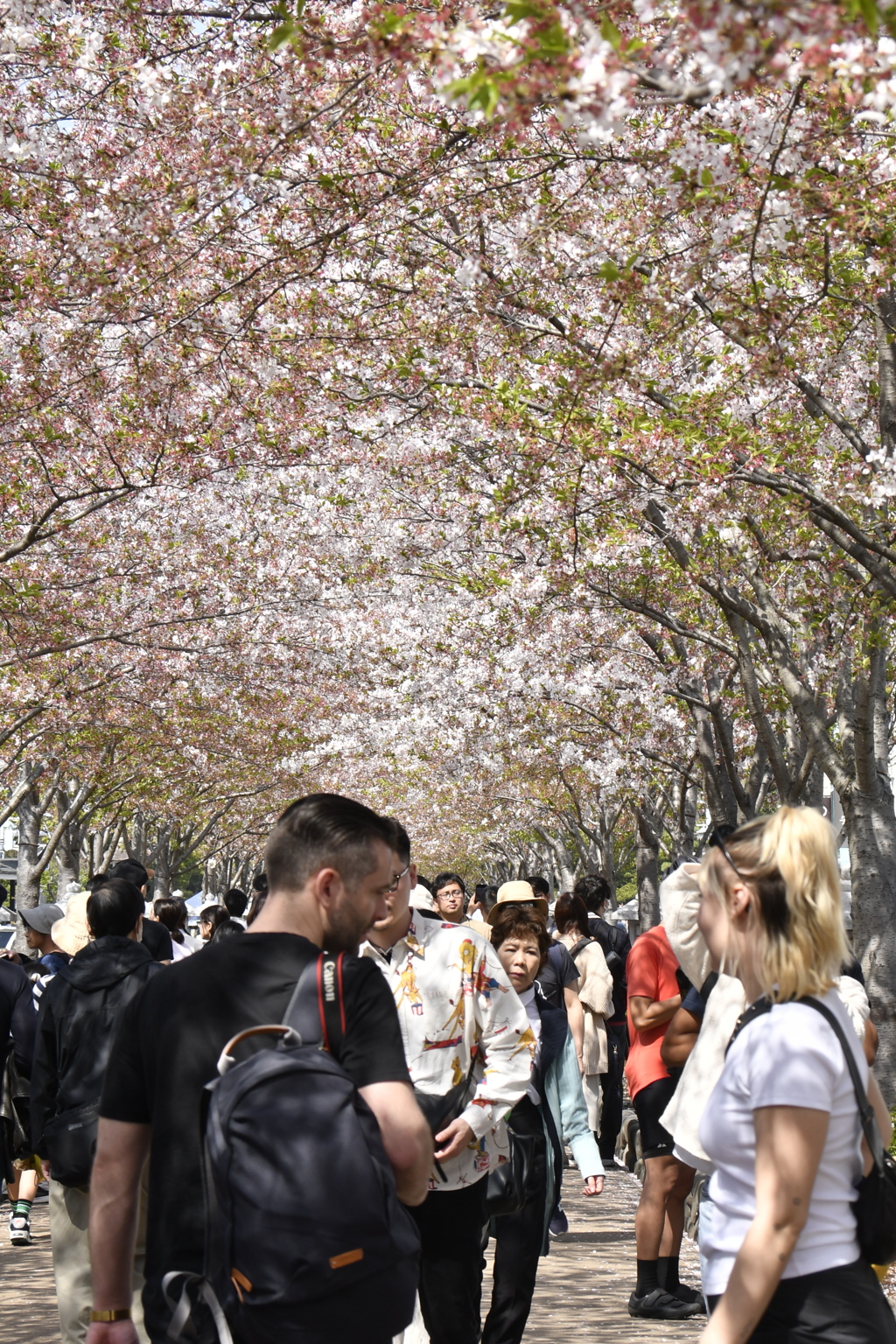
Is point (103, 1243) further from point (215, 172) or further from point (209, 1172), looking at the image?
point (215, 172)

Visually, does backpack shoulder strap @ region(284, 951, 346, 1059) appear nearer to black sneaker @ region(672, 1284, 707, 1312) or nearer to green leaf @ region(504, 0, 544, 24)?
green leaf @ region(504, 0, 544, 24)

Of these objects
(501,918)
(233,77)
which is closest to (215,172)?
(233,77)

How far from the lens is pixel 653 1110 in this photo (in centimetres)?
759

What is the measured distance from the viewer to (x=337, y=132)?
9.56 m

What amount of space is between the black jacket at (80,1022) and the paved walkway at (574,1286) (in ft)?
5.85

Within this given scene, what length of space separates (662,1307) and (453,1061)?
3.25 meters

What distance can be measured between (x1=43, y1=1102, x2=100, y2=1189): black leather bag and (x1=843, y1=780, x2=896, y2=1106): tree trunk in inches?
314

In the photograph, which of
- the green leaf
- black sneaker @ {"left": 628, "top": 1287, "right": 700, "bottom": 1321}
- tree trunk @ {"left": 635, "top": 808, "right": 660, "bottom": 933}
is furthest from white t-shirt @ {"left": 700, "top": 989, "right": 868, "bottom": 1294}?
tree trunk @ {"left": 635, "top": 808, "right": 660, "bottom": 933}

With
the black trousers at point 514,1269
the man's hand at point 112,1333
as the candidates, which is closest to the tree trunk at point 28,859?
the black trousers at point 514,1269

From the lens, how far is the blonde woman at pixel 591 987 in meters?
11.3

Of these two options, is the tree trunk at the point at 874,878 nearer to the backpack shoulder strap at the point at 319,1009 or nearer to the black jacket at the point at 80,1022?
the black jacket at the point at 80,1022

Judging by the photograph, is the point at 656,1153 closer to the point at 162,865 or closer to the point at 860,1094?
the point at 860,1094

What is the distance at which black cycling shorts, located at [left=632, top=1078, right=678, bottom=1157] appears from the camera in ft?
24.6

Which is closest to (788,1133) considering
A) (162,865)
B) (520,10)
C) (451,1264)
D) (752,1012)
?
(752,1012)
